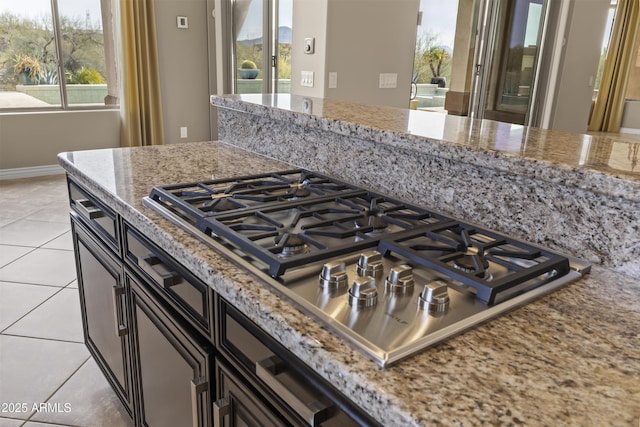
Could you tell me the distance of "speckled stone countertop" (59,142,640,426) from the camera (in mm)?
564

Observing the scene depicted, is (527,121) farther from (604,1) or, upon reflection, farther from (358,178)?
(358,178)

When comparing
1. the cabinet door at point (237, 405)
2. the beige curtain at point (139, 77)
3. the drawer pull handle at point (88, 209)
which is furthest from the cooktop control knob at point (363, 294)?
the beige curtain at point (139, 77)

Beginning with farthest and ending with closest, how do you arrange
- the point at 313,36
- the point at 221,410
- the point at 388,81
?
the point at 388,81
the point at 313,36
the point at 221,410

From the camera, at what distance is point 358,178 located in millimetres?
1520

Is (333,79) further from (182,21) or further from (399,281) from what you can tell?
(399,281)

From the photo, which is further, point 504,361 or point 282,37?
point 282,37

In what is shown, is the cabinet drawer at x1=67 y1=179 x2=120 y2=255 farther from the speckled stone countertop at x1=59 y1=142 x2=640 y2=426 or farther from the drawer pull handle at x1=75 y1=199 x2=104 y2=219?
the speckled stone countertop at x1=59 y1=142 x2=640 y2=426

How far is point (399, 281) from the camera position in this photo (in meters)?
0.80

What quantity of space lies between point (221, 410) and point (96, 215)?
2.76ft

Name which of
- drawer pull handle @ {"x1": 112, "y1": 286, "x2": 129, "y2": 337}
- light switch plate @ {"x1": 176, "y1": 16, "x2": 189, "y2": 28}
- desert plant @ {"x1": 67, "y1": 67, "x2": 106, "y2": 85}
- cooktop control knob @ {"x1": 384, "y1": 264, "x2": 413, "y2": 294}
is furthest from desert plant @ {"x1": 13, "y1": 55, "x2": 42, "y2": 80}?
cooktop control knob @ {"x1": 384, "y1": 264, "x2": 413, "y2": 294}

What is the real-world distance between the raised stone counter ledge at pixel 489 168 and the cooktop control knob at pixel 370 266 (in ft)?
1.33

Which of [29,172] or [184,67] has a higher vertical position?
[184,67]

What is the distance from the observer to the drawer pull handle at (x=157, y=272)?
112 cm

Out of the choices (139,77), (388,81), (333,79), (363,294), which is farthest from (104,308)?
(139,77)
